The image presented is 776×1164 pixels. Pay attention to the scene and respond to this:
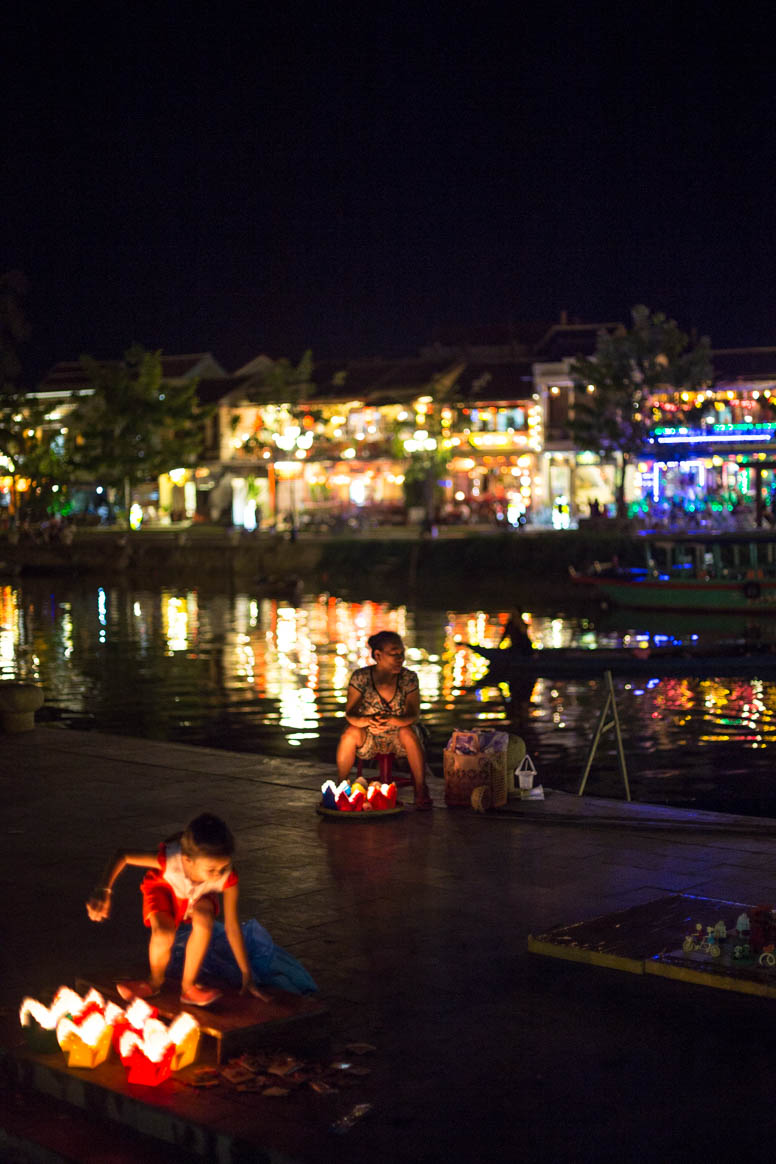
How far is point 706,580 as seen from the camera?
4019cm

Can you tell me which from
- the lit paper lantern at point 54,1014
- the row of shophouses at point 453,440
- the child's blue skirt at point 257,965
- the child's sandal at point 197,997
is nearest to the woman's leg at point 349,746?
the child's blue skirt at point 257,965

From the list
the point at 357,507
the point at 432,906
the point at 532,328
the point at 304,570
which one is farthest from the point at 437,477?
the point at 432,906

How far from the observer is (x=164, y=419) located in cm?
7100

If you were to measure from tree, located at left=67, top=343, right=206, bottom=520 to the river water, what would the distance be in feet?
87.5

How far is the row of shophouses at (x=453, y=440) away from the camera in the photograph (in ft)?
193

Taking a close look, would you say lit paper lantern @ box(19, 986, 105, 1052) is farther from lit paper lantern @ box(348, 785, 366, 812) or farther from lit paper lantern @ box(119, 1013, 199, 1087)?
lit paper lantern @ box(348, 785, 366, 812)

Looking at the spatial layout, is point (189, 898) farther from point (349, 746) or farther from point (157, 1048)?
point (349, 746)

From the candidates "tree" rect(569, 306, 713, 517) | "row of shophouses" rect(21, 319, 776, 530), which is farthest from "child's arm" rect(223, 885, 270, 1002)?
"tree" rect(569, 306, 713, 517)

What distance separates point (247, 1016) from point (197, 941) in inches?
15.6

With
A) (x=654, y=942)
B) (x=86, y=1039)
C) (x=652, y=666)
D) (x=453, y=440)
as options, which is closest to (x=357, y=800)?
(x=654, y=942)

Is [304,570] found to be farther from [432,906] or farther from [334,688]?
[432,906]

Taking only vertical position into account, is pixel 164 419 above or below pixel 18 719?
above

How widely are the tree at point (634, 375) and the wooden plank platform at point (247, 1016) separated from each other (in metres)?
51.8

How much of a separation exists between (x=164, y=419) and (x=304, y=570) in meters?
17.6
